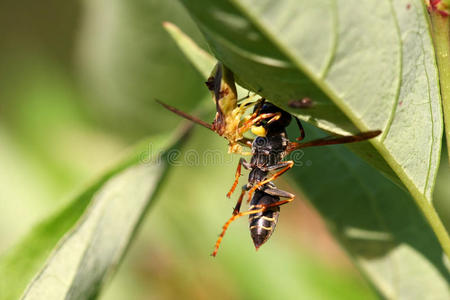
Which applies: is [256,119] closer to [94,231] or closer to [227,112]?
[227,112]

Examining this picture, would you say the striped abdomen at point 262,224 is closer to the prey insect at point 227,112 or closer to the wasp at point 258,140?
the wasp at point 258,140

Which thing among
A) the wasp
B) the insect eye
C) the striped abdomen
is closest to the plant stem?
the wasp

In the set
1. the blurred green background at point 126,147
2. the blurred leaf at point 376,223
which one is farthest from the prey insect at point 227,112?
the blurred green background at point 126,147

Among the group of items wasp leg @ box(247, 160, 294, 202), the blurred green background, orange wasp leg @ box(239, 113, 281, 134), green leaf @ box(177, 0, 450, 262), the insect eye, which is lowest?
the blurred green background

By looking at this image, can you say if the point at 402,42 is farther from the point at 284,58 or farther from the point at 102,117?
the point at 102,117

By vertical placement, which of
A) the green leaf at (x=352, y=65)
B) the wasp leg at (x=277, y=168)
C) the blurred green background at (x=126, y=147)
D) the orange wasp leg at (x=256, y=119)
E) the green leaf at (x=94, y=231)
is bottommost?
the blurred green background at (x=126, y=147)

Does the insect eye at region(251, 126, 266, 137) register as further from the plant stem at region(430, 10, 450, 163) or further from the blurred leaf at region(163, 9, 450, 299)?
the plant stem at region(430, 10, 450, 163)
